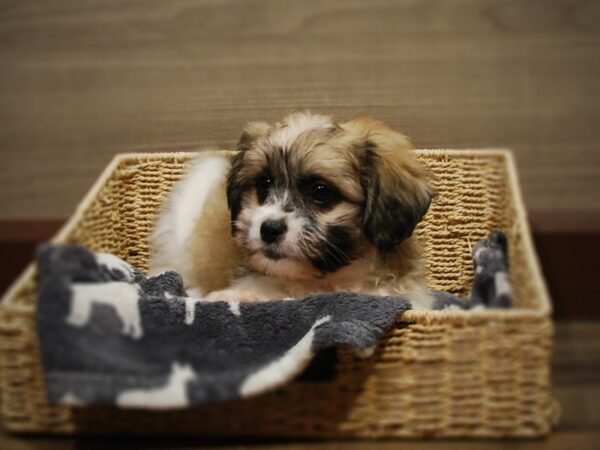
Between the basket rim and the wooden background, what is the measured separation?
4 cm

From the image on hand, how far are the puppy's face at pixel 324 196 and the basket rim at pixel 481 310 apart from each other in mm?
169

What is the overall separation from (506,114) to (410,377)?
63cm

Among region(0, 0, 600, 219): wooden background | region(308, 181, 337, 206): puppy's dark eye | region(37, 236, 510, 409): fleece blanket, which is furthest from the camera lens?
region(308, 181, 337, 206): puppy's dark eye

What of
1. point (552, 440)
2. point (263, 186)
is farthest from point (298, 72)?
point (552, 440)

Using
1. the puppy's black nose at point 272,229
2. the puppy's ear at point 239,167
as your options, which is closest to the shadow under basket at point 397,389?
the puppy's black nose at point 272,229

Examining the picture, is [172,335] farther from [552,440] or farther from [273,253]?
[552,440]

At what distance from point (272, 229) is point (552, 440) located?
71cm

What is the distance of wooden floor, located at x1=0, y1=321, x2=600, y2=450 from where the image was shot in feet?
3.86

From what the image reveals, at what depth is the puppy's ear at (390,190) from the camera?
4.61 ft

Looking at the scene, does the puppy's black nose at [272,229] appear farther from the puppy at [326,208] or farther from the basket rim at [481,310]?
the basket rim at [481,310]

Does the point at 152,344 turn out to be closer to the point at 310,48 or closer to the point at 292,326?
the point at 292,326

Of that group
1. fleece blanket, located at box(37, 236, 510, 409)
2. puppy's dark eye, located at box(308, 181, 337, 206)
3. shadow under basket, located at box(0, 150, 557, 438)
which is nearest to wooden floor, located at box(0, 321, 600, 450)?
shadow under basket, located at box(0, 150, 557, 438)

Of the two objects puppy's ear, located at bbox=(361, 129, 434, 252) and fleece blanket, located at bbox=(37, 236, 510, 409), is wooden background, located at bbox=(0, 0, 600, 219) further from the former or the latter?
fleece blanket, located at bbox=(37, 236, 510, 409)

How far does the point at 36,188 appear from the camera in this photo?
133 centimetres
